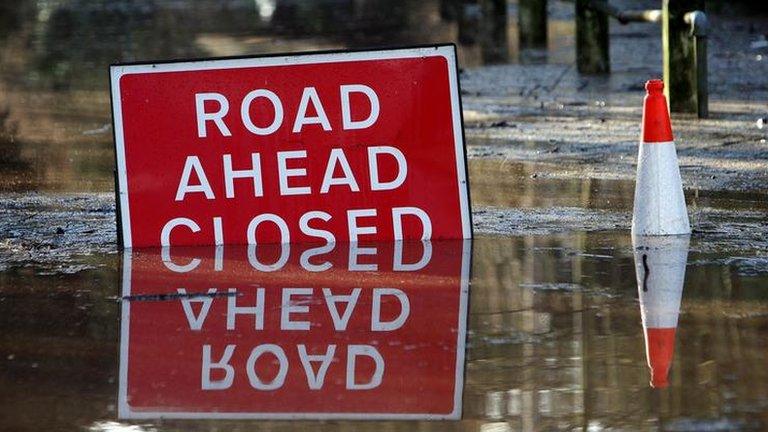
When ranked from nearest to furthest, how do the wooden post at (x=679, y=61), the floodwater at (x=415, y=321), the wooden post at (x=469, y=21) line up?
the floodwater at (x=415, y=321) → the wooden post at (x=679, y=61) → the wooden post at (x=469, y=21)

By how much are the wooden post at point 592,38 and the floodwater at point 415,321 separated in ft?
16.8

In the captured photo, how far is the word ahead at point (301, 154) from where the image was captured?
8.17 meters

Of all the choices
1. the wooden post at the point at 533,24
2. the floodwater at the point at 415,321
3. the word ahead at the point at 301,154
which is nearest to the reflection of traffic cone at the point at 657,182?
the floodwater at the point at 415,321

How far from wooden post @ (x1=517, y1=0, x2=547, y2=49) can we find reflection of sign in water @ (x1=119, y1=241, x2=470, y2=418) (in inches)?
448

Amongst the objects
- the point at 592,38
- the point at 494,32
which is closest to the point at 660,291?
the point at 592,38

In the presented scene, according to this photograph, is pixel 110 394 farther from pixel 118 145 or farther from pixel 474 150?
pixel 474 150

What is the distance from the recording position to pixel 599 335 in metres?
6.21

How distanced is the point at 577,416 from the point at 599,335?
1075mm

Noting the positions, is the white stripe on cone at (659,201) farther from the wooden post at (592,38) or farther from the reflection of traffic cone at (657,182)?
the wooden post at (592,38)

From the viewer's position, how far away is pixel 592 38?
15.9 m

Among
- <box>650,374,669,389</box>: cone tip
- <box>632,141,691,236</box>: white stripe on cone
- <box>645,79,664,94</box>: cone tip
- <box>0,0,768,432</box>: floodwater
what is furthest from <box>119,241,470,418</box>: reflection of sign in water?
<box>645,79,664,94</box>: cone tip

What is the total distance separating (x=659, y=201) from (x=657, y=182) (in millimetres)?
91

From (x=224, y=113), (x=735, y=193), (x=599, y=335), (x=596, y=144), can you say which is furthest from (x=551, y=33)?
(x=599, y=335)

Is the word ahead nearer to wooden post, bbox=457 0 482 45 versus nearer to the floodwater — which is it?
the floodwater
